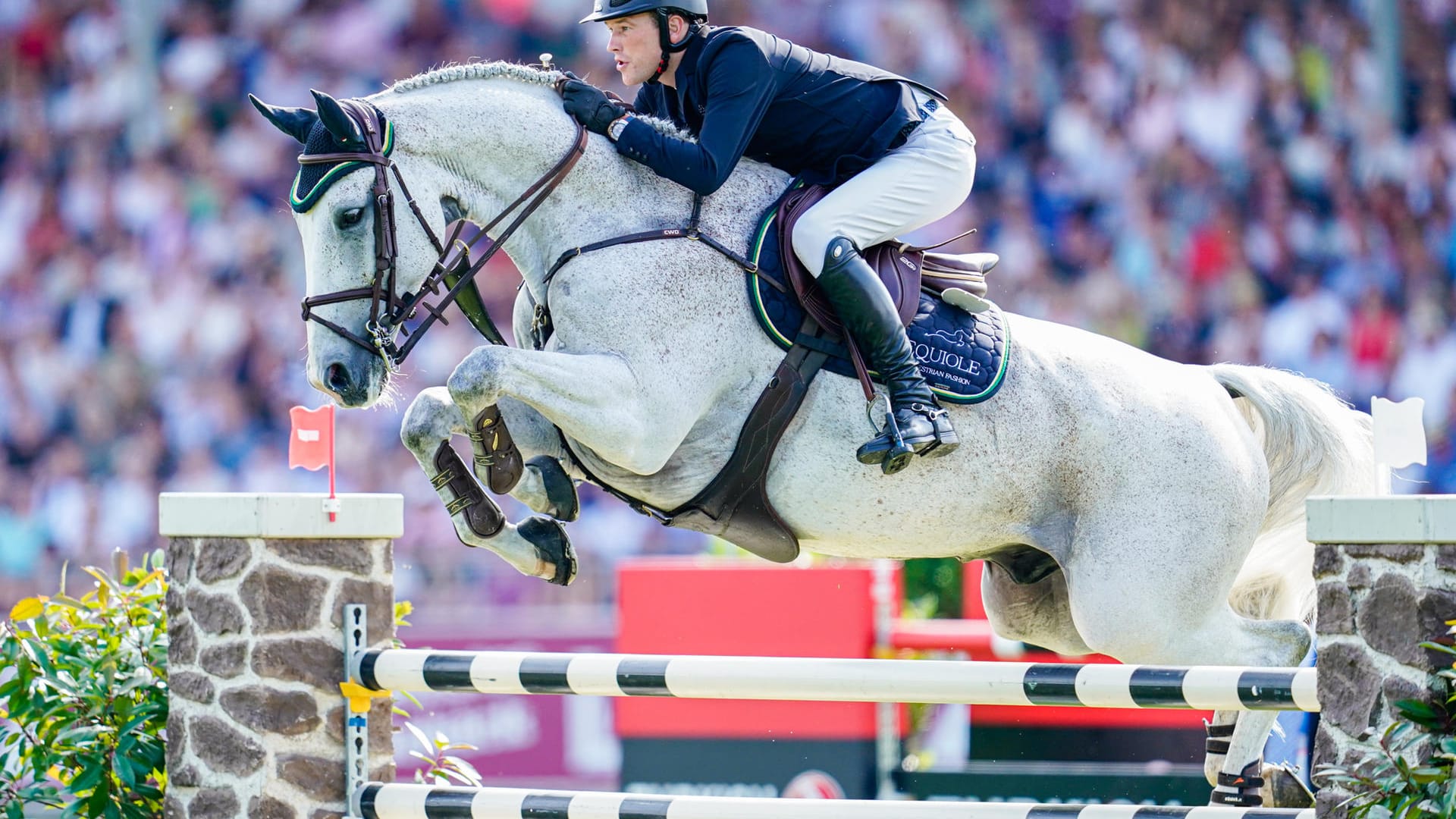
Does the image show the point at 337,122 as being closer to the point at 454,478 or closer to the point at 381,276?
the point at 381,276

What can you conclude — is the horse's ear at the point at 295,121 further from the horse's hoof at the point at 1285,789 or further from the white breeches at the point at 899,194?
the horse's hoof at the point at 1285,789

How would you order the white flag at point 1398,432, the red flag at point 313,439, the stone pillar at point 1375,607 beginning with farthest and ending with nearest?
the red flag at point 313,439
the white flag at point 1398,432
the stone pillar at point 1375,607

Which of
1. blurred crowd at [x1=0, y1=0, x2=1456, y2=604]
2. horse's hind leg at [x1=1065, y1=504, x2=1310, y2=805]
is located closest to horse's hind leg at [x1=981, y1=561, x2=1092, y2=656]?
horse's hind leg at [x1=1065, y1=504, x2=1310, y2=805]

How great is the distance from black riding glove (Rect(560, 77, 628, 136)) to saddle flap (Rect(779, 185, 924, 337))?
0.47 m

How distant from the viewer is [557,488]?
3885 mm

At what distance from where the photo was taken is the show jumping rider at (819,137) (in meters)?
3.82

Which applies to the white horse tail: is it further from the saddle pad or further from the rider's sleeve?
the rider's sleeve

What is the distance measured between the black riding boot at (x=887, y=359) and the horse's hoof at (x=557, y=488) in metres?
0.68

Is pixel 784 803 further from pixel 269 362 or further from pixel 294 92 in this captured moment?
pixel 294 92

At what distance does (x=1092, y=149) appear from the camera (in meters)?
11.3

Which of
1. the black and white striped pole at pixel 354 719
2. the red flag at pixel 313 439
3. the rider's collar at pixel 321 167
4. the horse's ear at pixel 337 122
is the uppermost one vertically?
the horse's ear at pixel 337 122

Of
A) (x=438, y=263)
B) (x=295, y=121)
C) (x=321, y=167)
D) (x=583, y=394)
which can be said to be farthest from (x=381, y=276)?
(x=583, y=394)

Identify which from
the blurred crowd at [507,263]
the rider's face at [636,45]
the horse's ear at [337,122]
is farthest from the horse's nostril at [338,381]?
the blurred crowd at [507,263]

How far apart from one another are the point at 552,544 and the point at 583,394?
482mm
